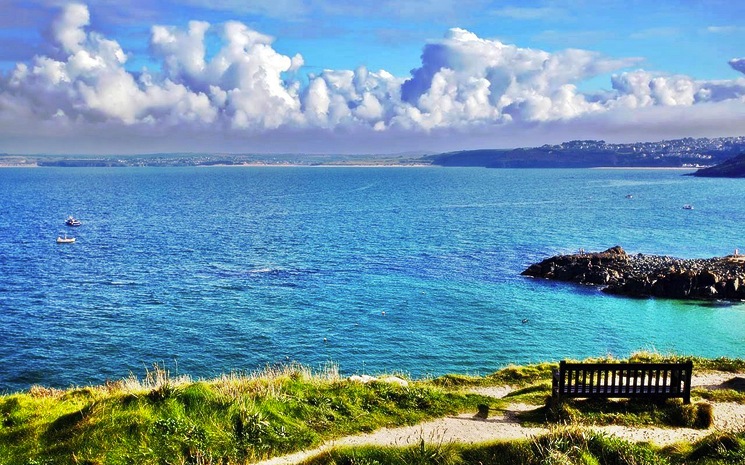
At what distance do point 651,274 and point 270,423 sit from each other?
5241 cm

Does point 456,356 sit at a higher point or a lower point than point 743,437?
lower

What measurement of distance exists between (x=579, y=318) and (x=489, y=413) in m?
31.6

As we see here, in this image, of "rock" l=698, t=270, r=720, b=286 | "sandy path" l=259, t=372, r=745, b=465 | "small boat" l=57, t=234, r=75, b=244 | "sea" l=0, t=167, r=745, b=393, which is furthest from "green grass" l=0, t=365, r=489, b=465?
"small boat" l=57, t=234, r=75, b=244

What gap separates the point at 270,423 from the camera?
15.1 m

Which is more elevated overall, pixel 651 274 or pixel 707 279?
pixel 707 279

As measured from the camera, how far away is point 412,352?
124 ft

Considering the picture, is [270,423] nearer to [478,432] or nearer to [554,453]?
[478,432]

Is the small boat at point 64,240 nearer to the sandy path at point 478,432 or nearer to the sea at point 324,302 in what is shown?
the sea at point 324,302

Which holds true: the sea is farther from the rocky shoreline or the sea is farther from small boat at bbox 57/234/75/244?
the rocky shoreline

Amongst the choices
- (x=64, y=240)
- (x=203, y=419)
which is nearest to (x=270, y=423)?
(x=203, y=419)

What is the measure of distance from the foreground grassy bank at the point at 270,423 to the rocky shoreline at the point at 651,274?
40838 millimetres

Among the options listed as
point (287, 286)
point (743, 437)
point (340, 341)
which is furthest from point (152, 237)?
point (743, 437)

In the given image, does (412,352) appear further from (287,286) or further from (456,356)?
(287,286)

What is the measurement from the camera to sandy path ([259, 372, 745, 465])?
14.7 metres
